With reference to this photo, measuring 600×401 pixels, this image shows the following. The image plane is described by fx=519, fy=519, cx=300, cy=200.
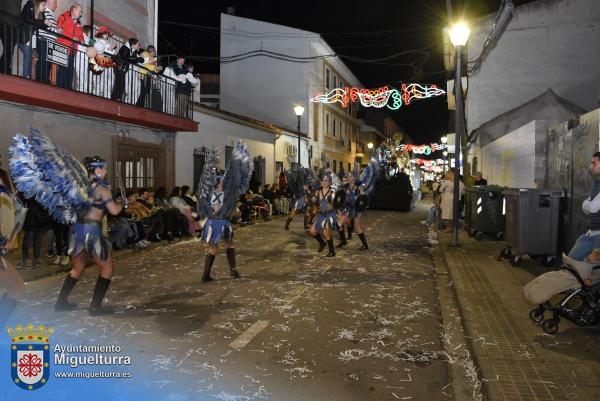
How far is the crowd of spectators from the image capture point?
1077cm

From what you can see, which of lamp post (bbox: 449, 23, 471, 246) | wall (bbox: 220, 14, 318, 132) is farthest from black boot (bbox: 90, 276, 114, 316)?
wall (bbox: 220, 14, 318, 132)

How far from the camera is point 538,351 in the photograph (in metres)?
5.03

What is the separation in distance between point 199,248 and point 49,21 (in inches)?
239

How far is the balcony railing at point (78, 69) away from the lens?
10688mm

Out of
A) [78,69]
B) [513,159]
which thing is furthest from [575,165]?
[78,69]

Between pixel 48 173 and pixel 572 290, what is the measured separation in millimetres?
6000

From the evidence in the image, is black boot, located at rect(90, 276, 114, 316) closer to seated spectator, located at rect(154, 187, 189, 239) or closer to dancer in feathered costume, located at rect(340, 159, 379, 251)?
dancer in feathered costume, located at rect(340, 159, 379, 251)

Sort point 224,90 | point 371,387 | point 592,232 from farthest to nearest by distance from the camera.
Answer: point 224,90 → point 592,232 → point 371,387

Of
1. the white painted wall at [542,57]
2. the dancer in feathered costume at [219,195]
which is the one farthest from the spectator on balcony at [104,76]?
the white painted wall at [542,57]

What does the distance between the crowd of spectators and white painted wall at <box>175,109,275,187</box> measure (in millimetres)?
1949

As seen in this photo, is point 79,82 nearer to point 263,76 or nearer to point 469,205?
point 469,205

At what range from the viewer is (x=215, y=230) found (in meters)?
8.10

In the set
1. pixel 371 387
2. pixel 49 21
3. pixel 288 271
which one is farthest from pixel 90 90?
pixel 371 387

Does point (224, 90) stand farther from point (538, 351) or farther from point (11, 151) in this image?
point (538, 351)
